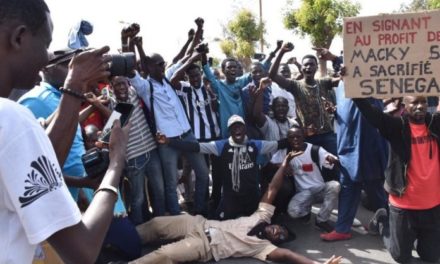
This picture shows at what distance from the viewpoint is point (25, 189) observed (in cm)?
91

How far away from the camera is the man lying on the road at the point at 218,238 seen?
365 cm

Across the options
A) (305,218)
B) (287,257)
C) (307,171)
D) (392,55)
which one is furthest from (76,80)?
(305,218)

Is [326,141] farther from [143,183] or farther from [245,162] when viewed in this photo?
[143,183]

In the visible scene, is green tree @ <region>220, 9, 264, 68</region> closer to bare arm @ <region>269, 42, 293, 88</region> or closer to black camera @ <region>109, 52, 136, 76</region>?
bare arm @ <region>269, 42, 293, 88</region>

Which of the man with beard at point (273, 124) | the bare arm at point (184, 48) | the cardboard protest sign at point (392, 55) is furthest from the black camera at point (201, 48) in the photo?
the cardboard protest sign at point (392, 55)

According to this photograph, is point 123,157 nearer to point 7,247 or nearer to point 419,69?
point 7,247

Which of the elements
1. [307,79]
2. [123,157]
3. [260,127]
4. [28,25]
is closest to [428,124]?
[307,79]

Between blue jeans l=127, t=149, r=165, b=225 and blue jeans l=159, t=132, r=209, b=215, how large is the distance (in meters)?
0.07

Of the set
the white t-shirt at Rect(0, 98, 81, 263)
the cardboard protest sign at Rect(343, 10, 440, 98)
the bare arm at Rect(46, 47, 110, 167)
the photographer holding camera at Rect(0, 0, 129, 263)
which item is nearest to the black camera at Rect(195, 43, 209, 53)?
the cardboard protest sign at Rect(343, 10, 440, 98)

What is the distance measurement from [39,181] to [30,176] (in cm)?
2

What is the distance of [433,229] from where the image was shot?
3.71 meters

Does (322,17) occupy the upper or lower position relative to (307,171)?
upper

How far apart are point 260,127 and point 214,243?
69.8 inches

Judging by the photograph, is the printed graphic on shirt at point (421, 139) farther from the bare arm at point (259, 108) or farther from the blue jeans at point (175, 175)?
the blue jeans at point (175, 175)
